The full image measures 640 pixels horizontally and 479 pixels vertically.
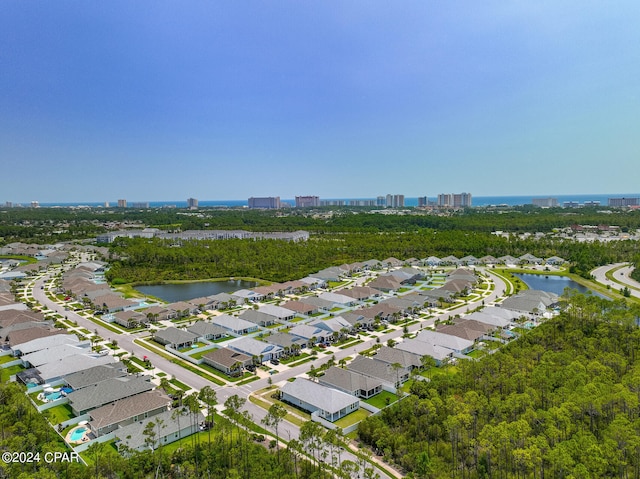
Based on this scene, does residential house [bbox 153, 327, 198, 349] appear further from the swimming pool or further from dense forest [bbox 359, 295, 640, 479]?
dense forest [bbox 359, 295, 640, 479]

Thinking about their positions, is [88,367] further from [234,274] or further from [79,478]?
[234,274]

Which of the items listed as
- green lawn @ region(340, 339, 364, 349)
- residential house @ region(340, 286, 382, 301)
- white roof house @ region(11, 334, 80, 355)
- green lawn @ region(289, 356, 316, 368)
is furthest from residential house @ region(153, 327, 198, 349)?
residential house @ region(340, 286, 382, 301)

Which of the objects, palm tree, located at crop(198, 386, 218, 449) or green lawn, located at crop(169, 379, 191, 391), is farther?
green lawn, located at crop(169, 379, 191, 391)

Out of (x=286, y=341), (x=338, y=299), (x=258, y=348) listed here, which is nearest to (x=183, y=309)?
(x=258, y=348)

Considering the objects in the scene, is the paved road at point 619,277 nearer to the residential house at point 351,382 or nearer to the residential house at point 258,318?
the residential house at point 351,382

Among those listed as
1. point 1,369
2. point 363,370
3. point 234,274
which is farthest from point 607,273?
point 1,369

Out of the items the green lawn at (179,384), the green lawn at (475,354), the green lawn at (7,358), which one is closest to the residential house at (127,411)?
the green lawn at (179,384)

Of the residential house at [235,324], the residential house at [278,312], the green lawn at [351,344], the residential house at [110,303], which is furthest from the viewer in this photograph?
the residential house at [110,303]
